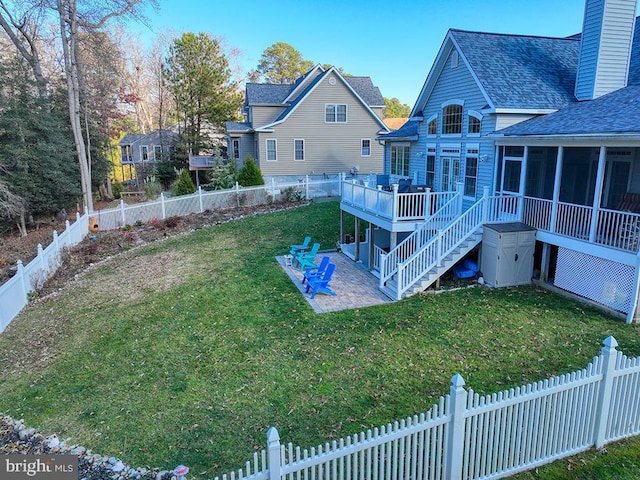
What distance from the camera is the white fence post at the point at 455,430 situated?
4.07 m

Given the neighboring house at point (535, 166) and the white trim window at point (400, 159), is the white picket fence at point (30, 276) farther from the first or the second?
the white trim window at point (400, 159)

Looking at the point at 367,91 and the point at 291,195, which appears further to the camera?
the point at 367,91

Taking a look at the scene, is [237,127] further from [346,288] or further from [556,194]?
[556,194]

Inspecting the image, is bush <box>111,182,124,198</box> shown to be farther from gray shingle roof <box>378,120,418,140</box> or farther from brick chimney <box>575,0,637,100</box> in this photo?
brick chimney <box>575,0,637,100</box>

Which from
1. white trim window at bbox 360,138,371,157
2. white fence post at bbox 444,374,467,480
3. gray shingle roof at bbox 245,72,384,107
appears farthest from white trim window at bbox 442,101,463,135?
gray shingle roof at bbox 245,72,384,107

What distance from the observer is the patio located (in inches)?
399

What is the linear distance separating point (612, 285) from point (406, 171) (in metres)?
9.71

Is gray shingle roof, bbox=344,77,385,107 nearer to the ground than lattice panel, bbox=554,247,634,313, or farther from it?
farther from it

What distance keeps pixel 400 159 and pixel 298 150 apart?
11410 millimetres

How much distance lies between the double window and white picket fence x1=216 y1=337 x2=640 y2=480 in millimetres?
13344

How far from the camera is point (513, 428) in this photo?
4.54 metres

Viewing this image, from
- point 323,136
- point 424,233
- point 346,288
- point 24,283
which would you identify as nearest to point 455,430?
point 346,288

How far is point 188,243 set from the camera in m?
16.5

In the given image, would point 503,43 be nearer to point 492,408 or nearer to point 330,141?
point 492,408
